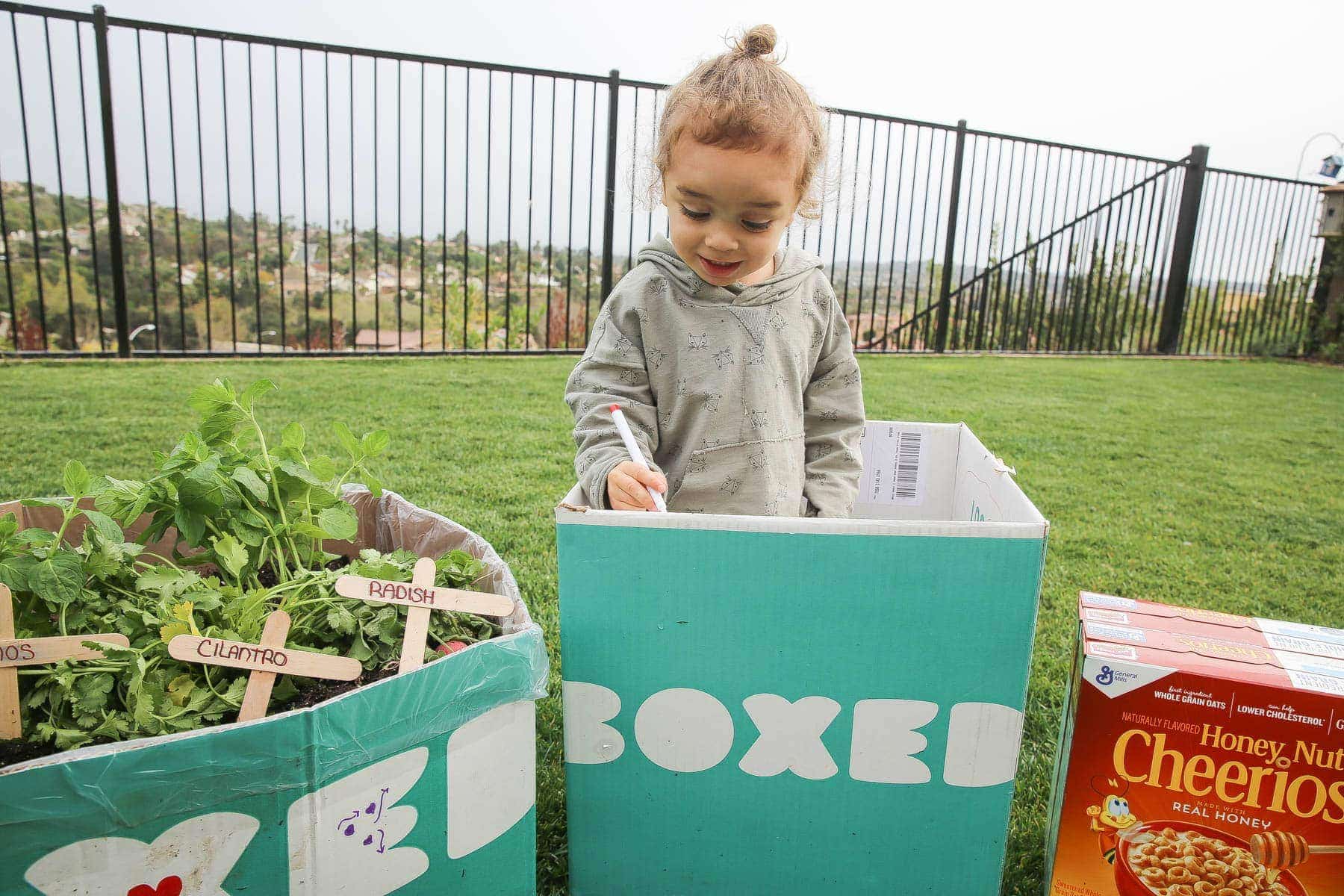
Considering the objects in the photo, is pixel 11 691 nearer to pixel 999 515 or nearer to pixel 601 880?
pixel 601 880

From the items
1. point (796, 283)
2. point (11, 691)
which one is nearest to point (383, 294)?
point (796, 283)

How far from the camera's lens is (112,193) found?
4.08 metres

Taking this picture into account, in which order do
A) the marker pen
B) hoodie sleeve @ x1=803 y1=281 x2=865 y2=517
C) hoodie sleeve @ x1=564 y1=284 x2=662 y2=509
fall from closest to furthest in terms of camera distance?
the marker pen → hoodie sleeve @ x1=564 y1=284 x2=662 y2=509 → hoodie sleeve @ x1=803 y1=281 x2=865 y2=517

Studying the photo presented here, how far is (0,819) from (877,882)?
0.85m

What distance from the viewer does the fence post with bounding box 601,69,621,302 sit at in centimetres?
493

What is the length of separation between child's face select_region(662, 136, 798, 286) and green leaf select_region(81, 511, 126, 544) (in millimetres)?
749

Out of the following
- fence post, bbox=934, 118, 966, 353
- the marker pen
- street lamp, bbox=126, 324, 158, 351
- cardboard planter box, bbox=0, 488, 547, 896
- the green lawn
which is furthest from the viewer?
fence post, bbox=934, 118, 966, 353

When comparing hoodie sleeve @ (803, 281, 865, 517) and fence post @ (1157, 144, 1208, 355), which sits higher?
fence post @ (1157, 144, 1208, 355)

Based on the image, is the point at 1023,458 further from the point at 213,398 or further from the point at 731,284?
the point at 213,398

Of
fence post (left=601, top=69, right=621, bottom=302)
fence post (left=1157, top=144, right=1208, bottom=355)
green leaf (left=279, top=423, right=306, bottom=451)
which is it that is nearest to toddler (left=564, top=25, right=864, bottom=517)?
green leaf (left=279, top=423, right=306, bottom=451)

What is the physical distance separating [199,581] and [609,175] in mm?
4413

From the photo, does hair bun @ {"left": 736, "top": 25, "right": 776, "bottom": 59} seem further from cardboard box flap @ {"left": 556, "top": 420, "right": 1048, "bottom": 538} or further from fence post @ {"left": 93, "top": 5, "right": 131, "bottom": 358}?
fence post @ {"left": 93, "top": 5, "right": 131, "bottom": 358}

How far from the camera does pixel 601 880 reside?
39.9 inches

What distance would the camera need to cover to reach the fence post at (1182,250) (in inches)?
268
